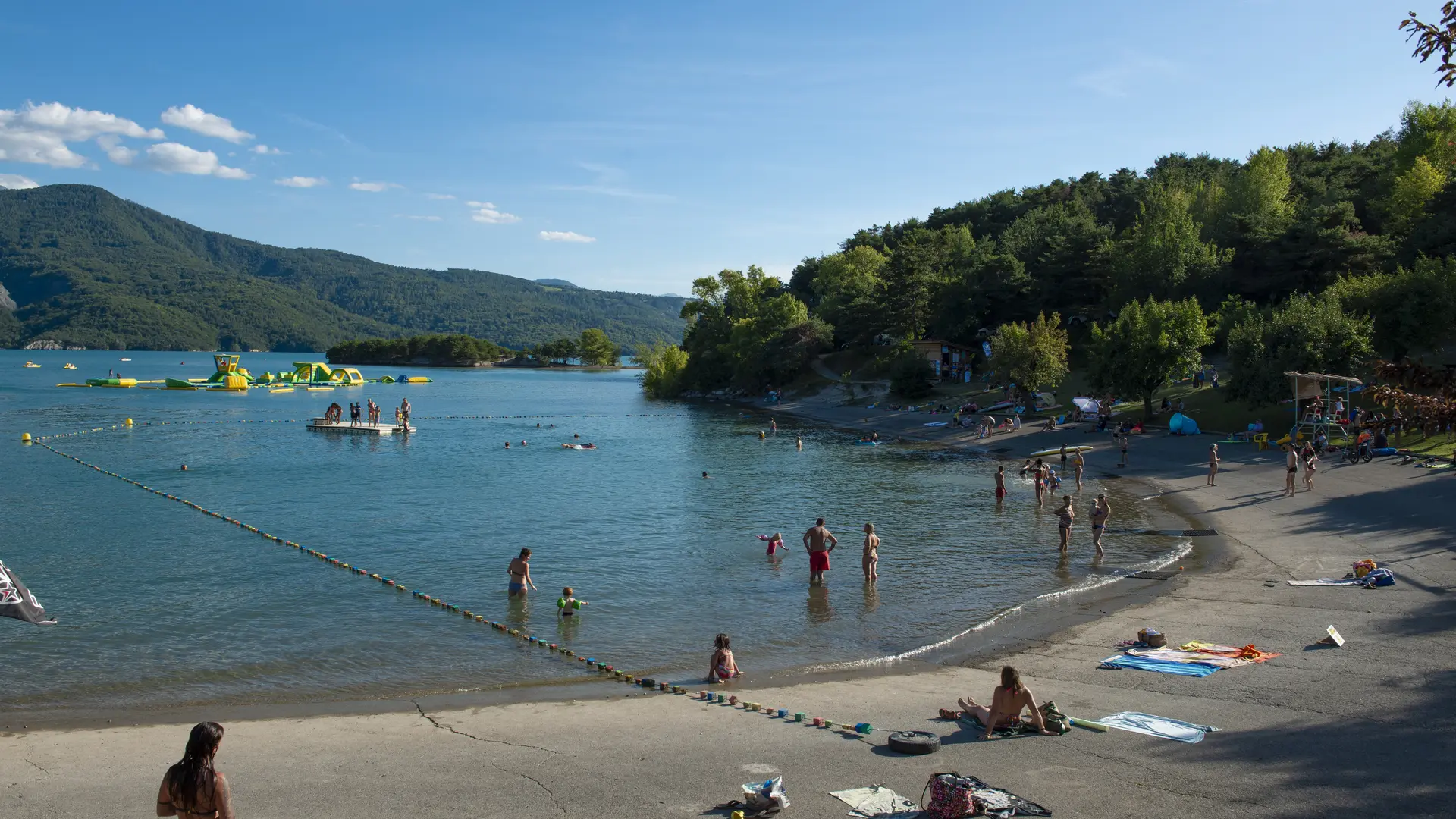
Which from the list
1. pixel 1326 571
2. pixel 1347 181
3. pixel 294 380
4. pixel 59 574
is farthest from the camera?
pixel 294 380

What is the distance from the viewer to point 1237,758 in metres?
9.85

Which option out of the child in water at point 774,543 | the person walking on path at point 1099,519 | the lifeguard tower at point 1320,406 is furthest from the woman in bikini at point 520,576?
the lifeguard tower at point 1320,406

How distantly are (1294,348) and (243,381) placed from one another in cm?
10612

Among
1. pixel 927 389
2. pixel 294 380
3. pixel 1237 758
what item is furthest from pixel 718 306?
pixel 1237 758

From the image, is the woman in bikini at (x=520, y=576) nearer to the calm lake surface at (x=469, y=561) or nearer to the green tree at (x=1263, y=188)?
the calm lake surface at (x=469, y=561)

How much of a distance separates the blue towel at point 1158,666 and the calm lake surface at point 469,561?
11.3 ft

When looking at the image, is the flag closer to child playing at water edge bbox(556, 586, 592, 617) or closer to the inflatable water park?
child playing at water edge bbox(556, 586, 592, 617)

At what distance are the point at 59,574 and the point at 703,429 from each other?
154 ft

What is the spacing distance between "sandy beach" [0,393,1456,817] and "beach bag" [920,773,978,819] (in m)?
0.92

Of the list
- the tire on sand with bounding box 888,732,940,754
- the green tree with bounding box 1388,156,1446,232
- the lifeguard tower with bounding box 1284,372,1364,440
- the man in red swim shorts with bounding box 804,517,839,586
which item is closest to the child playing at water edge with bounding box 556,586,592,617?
the man in red swim shorts with bounding box 804,517,839,586

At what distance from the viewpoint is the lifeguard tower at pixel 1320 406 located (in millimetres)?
36656

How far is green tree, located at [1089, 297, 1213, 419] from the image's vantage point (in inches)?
1868

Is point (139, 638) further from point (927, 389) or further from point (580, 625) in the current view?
point (927, 389)

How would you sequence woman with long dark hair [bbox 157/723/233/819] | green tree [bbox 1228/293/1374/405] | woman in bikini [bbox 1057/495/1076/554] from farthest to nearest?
green tree [bbox 1228/293/1374/405], woman in bikini [bbox 1057/495/1076/554], woman with long dark hair [bbox 157/723/233/819]
